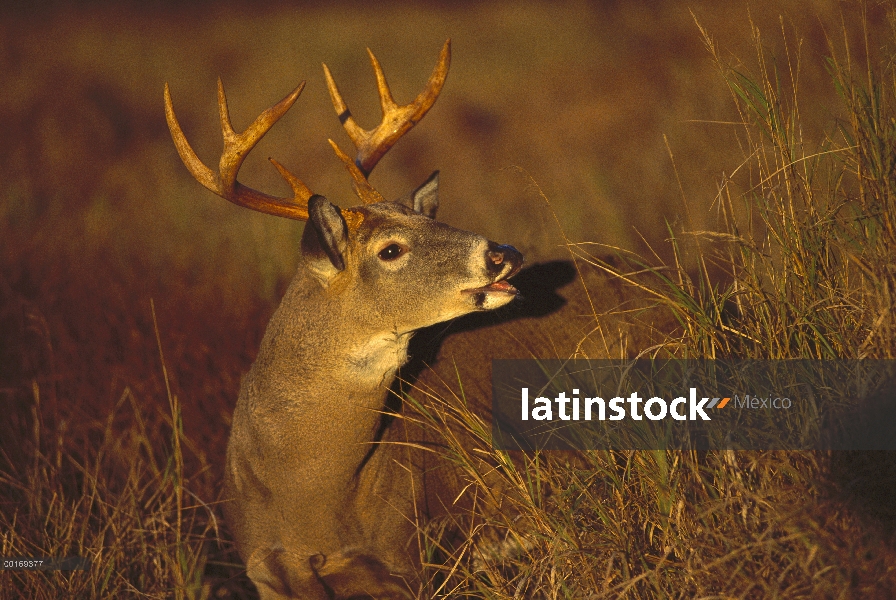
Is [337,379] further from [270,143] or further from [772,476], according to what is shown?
[270,143]

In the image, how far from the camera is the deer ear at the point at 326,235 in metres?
3.97

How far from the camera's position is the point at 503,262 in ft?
12.8

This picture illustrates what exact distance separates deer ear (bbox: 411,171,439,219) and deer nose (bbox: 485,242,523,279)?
0.99 meters

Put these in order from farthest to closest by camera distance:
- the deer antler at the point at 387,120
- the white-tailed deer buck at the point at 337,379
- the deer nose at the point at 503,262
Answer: the deer antler at the point at 387,120
the white-tailed deer buck at the point at 337,379
the deer nose at the point at 503,262

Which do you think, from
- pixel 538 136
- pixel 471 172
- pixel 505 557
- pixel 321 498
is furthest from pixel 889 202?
pixel 538 136

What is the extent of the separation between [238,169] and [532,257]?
2017mm

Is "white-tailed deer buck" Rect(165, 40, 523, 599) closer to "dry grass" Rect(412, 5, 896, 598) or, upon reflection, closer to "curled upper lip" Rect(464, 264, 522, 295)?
"curled upper lip" Rect(464, 264, 522, 295)

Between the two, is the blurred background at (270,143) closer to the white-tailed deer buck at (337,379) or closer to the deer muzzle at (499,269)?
the deer muzzle at (499,269)

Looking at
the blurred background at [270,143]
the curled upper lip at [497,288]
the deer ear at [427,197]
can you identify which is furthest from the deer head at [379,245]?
the blurred background at [270,143]

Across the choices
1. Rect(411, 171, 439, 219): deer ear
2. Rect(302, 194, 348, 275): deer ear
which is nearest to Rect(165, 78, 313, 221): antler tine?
Rect(302, 194, 348, 275): deer ear

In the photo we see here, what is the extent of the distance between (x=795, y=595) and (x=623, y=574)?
20.5 inches

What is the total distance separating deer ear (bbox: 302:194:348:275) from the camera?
3967mm

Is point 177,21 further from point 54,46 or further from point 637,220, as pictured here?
point 637,220

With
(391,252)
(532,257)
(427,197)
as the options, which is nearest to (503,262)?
(391,252)
